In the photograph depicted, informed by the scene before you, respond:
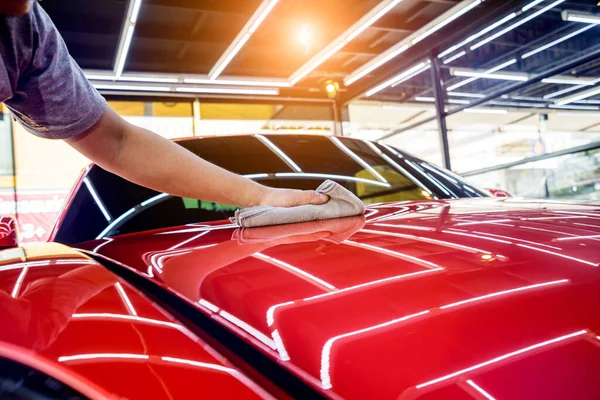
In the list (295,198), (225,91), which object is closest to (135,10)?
(225,91)

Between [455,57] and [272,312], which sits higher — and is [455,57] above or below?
above

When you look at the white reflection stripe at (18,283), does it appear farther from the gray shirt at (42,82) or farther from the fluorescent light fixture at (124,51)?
the fluorescent light fixture at (124,51)

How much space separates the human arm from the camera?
0.87 meters

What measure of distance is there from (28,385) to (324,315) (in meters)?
0.24

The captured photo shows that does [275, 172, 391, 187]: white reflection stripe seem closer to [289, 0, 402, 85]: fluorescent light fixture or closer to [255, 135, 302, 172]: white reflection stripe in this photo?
[255, 135, 302, 172]: white reflection stripe

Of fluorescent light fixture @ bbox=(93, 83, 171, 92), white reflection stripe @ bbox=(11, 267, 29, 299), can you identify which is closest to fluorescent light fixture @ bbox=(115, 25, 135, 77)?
fluorescent light fixture @ bbox=(93, 83, 171, 92)

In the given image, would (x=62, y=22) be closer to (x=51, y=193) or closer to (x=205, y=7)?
(x=205, y=7)

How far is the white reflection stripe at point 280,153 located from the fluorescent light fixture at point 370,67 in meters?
5.68

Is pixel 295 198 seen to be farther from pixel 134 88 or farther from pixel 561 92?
pixel 561 92

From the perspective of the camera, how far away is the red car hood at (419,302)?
300 millimetres

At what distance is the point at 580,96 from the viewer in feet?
24.6

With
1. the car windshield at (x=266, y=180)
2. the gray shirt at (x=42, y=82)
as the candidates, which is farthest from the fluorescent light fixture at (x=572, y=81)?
the gray shirt at (x=42, y=82)

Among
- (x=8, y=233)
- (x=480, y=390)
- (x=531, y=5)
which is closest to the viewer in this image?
(x=480, y=390)

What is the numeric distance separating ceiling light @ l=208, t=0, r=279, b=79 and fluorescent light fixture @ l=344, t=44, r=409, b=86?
7.42 feet
